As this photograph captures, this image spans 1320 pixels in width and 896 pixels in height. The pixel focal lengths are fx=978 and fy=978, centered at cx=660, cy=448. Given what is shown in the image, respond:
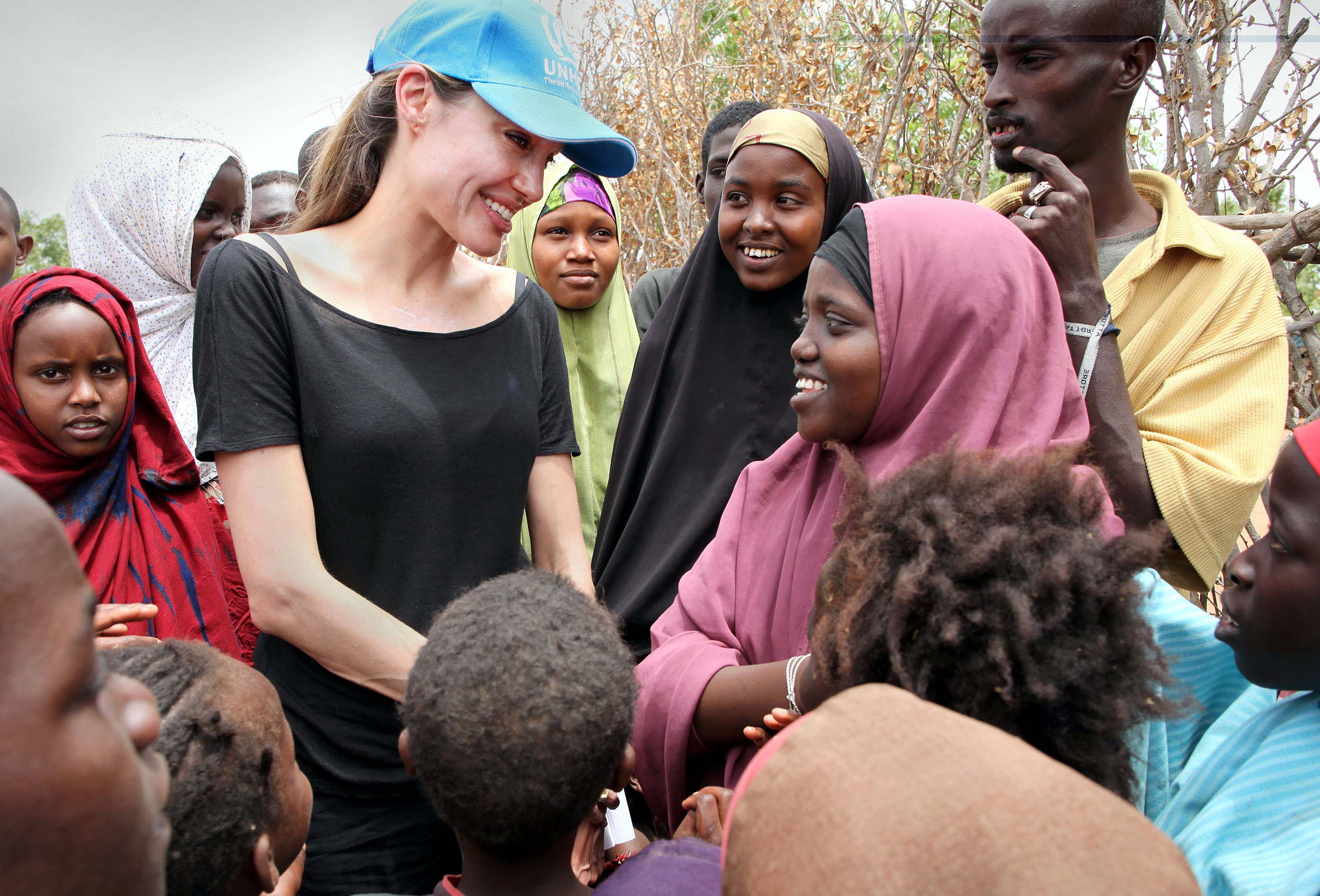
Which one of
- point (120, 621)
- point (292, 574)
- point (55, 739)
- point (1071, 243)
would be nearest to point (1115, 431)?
point (1071, 243)

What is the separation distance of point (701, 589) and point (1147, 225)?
1.44m

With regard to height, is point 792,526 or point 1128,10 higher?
point 1128,10

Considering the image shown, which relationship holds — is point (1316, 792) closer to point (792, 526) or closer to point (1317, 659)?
point (1317, 659)

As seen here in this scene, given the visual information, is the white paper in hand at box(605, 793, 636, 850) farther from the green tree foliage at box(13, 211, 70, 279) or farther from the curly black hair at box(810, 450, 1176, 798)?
the green tree foliage at box(13, 211, 70, 279)

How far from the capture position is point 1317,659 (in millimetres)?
1425

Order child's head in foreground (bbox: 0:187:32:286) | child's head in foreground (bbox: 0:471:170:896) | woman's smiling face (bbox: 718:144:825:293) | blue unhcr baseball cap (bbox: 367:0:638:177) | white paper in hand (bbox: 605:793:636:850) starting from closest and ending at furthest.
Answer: child's head in foreground (bbox: 0:471:170:896)
white paper in hand (bbox: 605:793:636:850)
blue unhcr baseball cap (bbox: 367:0:638:177)
woman's smiling face (bbox: 718:144:825:293)
child's head in foreground (bbox: 0:187:32:286)

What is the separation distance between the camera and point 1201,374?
211cm

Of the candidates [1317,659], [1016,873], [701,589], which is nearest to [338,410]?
[701,589]

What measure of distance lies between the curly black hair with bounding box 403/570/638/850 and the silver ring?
1495 millimetres

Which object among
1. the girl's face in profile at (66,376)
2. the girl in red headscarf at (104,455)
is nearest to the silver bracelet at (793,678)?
the girl in red headscarf at (104,455)

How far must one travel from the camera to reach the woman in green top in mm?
3705

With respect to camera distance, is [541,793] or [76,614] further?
[541,793]

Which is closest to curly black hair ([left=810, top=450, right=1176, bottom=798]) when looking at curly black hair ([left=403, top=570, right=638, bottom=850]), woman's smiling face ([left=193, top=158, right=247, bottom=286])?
curly black hair ([left=403, top=570, right=638, bottom=850])

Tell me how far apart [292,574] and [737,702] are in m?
0.87
